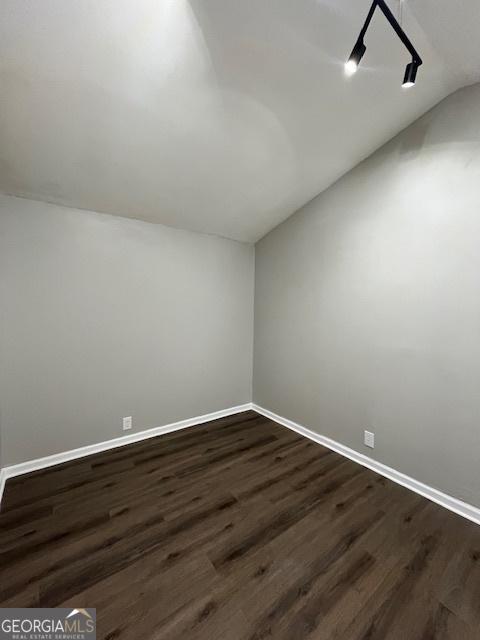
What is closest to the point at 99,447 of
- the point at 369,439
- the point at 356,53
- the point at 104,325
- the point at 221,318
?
the point at 104,325

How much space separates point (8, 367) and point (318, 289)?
2820mm

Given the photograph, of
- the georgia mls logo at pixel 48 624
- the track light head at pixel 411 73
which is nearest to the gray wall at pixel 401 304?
the track light head at pixel 411 73

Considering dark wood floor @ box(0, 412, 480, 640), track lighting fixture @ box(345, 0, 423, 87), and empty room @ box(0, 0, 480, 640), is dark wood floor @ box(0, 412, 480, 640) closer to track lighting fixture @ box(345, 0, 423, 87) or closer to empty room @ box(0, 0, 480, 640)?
empty room @ box(0, 0, 480, 640)

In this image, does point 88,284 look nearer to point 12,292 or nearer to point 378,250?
point 12,292

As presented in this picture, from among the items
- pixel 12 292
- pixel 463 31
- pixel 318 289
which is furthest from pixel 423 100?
pixel 12 292

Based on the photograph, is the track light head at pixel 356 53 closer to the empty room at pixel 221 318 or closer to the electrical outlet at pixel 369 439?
the empty room at pixel 221 318

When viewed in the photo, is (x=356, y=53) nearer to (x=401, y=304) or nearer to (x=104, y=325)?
(x=401, y=304)

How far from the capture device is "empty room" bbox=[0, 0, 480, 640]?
52.4 inches

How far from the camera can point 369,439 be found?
7.96 ft

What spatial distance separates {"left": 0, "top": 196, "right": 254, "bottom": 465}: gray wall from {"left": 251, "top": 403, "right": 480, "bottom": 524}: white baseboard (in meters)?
1.10

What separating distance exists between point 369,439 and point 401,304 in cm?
121

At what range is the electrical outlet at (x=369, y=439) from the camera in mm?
2402

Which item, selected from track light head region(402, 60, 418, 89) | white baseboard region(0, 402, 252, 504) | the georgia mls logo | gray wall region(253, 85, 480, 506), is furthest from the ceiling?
the georgia mls logo

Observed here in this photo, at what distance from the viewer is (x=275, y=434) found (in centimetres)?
301
